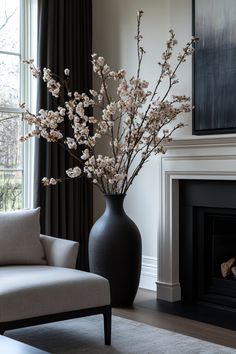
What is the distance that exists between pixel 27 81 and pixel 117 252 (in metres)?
1.89

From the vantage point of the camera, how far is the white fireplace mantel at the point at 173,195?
4852 millimetres

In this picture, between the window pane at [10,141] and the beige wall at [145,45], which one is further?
the window pane at [10,141]

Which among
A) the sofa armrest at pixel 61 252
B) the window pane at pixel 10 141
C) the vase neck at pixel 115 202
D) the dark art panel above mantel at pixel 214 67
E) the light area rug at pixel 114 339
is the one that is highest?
the dark art panel above mantel at pixel 214 67

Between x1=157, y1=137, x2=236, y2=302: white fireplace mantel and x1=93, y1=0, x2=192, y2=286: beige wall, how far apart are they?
136 mm

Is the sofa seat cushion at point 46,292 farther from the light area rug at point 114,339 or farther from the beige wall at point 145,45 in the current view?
the beige wall at point 145,45

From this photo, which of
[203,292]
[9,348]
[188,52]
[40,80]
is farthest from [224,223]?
[9,348]

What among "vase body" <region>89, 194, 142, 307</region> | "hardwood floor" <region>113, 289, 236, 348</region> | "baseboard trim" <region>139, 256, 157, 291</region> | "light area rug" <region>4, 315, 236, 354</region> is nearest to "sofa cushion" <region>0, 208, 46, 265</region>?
"light area rug" <region>4, 315, 236, 354</region>

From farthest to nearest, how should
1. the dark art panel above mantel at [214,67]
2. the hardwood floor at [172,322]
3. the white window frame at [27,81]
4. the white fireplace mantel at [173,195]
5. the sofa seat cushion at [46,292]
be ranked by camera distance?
the white window frame at [27,81] < the white fireplace mantel at [173,195] < the dark art panel above mantel at [214,67] < the hardwood floor at [172,322] < the sofa seat cushion at [46,292]

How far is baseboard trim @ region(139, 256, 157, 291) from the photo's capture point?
5508 millimetres

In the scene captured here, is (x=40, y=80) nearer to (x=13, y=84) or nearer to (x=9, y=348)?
(x=13, y=84)

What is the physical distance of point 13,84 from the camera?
5.71 metres

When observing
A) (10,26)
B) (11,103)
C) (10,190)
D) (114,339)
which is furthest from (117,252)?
(10,26)

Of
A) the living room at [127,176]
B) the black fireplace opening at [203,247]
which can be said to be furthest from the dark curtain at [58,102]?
the black fireplace opening at [203,247]

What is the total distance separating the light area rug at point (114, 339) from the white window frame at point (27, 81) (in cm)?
169
